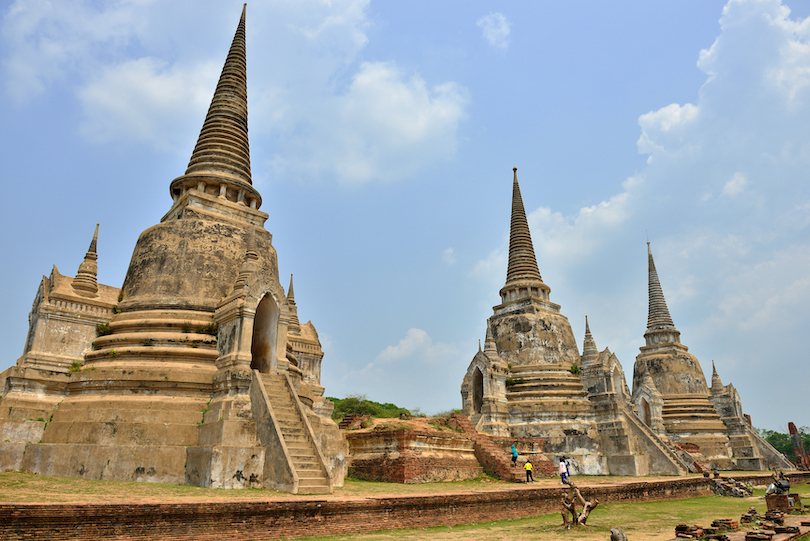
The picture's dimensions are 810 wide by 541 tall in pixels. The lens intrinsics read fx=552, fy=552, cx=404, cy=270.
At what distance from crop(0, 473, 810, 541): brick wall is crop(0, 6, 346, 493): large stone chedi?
2276 millimetres

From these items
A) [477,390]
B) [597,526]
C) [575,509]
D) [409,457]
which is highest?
[477,390]

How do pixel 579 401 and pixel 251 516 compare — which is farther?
pixel 579 401

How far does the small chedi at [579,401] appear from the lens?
85.7 feet

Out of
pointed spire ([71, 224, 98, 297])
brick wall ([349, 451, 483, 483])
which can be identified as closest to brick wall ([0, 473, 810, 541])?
brick wall ([349, 451, 483, 483])

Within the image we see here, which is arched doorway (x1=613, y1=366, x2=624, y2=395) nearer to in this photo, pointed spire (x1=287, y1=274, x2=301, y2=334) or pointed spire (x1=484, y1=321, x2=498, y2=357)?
pointed spire (x1=484, y1=321, x2=498, y2=357)

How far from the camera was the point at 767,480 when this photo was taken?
25922 millimetres

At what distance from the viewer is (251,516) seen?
934 centimetres

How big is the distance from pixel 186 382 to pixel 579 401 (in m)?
19.6

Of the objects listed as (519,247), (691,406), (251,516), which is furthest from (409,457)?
(691,406)

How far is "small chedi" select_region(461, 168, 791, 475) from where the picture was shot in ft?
85.7

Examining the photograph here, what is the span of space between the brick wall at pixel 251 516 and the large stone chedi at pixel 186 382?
2.28m

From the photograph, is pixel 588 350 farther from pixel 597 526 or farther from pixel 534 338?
pixel 597 526

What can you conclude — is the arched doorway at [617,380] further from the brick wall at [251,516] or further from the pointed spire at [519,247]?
the brick wall at [251,516]

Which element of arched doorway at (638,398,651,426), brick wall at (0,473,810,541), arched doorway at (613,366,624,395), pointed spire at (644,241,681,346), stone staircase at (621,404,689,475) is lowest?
brick wall at (0,473,810,541)
